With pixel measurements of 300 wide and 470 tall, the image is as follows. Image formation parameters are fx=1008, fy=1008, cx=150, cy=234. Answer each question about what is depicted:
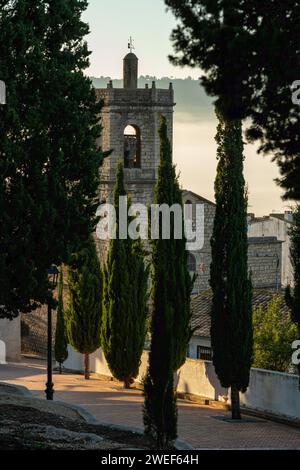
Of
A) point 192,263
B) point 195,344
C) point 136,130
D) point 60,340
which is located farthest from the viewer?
point 192,263

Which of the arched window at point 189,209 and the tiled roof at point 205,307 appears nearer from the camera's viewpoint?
the tiled roof at point 205,307

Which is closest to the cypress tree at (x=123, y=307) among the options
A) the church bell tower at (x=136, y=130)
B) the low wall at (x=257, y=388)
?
the low wall at (x=257, y=388)

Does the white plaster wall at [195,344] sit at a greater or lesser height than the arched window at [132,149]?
lesser

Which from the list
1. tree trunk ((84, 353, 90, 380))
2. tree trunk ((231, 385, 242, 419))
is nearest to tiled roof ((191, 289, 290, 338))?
tree trunk ((84, 353, 90, 380))

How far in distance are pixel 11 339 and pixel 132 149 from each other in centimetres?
1232

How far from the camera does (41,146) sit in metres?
20.4

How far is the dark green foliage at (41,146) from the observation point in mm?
20281

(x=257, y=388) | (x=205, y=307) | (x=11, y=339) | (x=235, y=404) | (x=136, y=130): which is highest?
(x=136, y=130)

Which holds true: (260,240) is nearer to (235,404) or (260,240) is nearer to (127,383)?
(127,383)

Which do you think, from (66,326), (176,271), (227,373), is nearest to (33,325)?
(66,326)

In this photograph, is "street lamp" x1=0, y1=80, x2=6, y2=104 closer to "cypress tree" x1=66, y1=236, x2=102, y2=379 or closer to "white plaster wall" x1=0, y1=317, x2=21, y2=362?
"cypress tree" x1=66, y1=236, x2=102, y2=379

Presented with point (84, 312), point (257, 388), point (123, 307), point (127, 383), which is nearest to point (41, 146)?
point (257, 388)

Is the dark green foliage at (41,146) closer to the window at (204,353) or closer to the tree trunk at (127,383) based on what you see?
the tree trunk at (127,383)

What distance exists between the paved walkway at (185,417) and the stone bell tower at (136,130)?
605 inches
